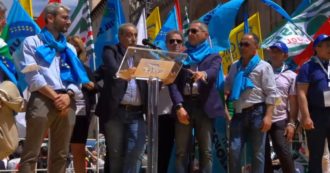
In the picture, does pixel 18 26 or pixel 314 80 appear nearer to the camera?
pixel 314 80

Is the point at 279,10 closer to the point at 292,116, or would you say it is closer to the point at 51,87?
the point at 292,116

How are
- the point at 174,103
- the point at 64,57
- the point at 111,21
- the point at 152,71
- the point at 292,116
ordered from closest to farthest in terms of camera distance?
the point at 152,71, the point at 64,57, the point at 174,103, the point at 292,116, the point at 111,21

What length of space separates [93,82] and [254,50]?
6.51 ft

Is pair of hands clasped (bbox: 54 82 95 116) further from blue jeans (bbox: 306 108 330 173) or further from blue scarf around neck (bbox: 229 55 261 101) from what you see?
blue jeans (bbox: 306 108 330 173)

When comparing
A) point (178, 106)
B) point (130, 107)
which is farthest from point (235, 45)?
point (130, 107)

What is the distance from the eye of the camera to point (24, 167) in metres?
6.54

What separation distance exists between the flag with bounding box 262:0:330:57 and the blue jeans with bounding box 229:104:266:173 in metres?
3.34

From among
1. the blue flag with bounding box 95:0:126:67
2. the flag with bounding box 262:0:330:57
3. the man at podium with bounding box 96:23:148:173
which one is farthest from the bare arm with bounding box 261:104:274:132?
the blue flag with bounding box 95:0:126:67

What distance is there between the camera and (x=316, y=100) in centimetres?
747

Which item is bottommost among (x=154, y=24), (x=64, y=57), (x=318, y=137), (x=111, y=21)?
(x=318, y=137)

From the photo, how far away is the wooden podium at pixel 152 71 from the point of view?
20.9ft

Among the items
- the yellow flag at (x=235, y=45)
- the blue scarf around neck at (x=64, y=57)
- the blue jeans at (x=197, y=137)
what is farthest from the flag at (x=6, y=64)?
the yellow flag at (x=235, y=45)

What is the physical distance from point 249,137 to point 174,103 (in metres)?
1.00

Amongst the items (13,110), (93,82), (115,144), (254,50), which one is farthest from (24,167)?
(254,50)
